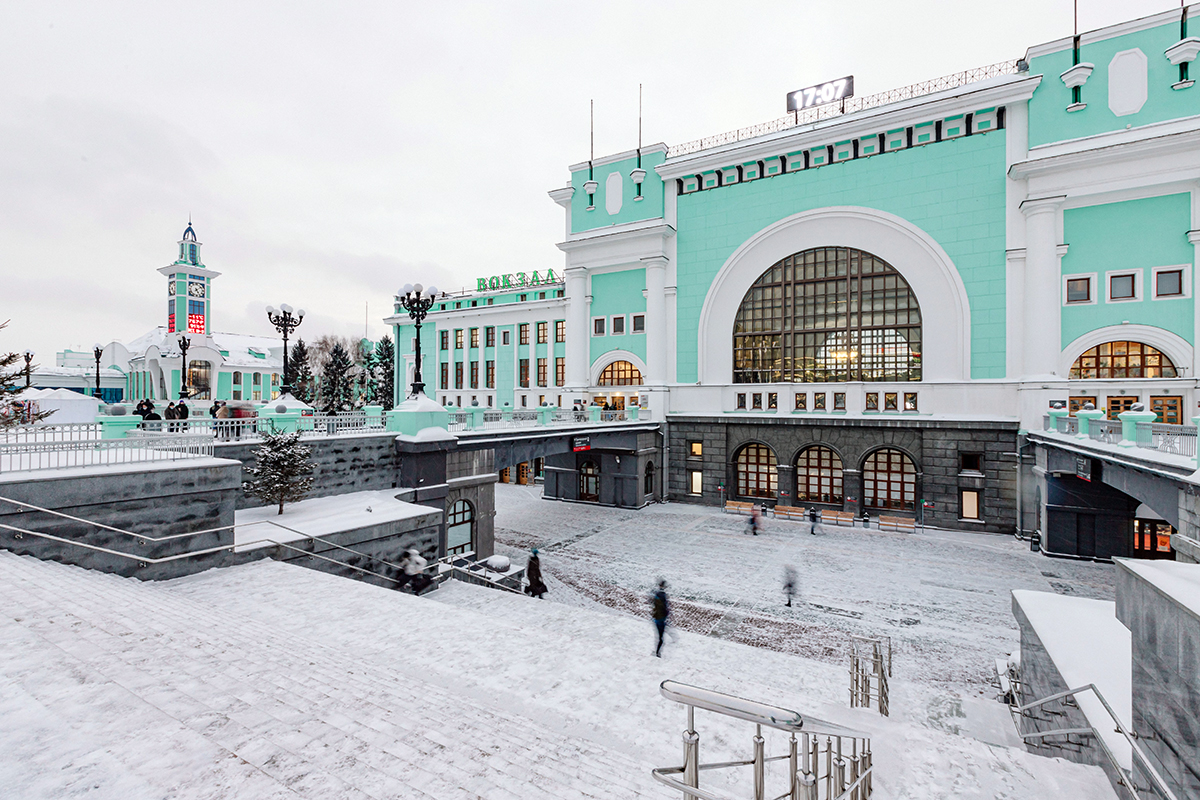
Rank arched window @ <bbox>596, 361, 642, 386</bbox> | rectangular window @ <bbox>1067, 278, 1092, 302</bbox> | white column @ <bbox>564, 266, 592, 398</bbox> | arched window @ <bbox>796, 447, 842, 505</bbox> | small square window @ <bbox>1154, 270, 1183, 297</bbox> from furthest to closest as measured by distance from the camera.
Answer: white column @ <bbox>564, 266, 592, 398</bbox> < arched window @ <bbox>596, 361, 642, 386</bbox> < arched window @ <bbox>796, 447, 842, 505</bbox> < rectangular window @ <bbox>1067, 278, 1092, 302</bbox> < small square window @ <bbox>1154, 270, 1183, 297</bbox>

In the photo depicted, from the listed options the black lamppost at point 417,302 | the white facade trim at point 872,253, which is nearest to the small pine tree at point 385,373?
the white facade trim at point 872,253

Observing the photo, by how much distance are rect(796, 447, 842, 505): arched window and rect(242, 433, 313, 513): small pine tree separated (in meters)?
22.2

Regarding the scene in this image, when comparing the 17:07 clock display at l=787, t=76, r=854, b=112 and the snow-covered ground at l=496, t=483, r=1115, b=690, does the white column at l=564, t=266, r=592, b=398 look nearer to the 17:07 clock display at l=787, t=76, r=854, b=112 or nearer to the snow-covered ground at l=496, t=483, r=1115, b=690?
the snow-covered ground at l=496, t=483, r=1115, b=690

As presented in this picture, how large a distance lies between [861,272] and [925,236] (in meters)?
3.07

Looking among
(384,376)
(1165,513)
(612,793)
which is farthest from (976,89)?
(384,376)

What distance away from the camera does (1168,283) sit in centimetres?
2086

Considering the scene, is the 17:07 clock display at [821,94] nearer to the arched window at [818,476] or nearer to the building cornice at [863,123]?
the building cornice at [863,123]

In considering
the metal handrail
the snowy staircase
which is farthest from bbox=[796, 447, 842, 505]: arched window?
the snowy staircase

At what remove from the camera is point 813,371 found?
27359mm

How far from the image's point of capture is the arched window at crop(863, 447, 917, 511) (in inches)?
967

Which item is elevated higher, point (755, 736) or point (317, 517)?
point (755, 736)

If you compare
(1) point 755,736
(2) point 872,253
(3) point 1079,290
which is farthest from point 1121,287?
(1) point 755,736

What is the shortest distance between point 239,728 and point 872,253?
2937 cm

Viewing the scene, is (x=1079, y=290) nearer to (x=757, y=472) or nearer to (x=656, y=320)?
(x=757, y=472)
